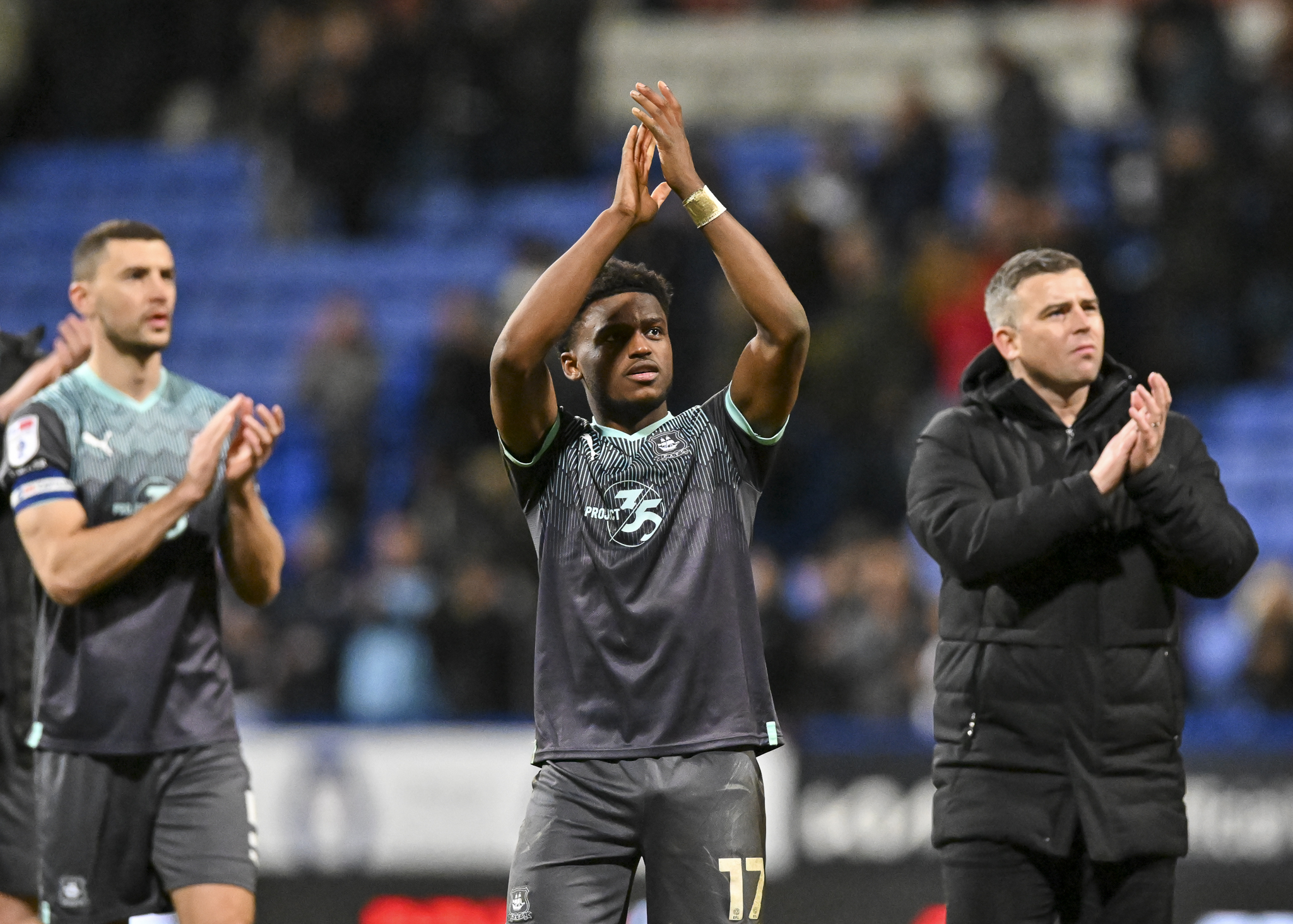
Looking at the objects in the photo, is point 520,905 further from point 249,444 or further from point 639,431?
point 249,444

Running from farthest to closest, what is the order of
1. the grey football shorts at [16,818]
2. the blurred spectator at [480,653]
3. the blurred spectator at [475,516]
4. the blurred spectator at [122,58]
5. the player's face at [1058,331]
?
the blurred spectator at [122,58] → the blurred spectator at [475,516] → the blurred spectator at [480,653] → the grey football shorts at [16,818] → the player's face at [1058,331]

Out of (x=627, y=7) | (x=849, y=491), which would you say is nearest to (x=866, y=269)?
(x=849, y=491)

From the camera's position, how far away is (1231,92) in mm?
12250

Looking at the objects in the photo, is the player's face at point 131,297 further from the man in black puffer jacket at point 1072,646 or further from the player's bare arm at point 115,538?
the man in black puffer jacket at point 1072,646

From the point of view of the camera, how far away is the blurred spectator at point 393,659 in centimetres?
1030

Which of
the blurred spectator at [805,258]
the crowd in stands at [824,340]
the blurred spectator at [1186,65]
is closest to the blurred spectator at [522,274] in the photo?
the crowd in stands at [824,340]

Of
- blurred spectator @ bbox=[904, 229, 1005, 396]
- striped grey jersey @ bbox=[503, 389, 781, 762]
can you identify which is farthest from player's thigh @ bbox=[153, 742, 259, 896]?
blurred spectator @ bbox=[904, 229, 1005, 396]

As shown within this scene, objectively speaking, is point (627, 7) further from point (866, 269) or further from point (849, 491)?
point (849, 491)

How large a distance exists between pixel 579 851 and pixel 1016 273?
2.05 m

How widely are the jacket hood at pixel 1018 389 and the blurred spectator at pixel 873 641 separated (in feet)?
14.0

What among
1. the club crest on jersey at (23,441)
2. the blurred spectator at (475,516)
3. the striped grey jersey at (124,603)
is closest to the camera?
the striped grey jersey at (124,603)

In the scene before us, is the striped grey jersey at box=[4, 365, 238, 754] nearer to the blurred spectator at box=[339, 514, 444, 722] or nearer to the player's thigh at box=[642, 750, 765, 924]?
the player's thigh at box=[642, 750, 765, 924]

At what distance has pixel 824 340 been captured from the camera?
11484mm

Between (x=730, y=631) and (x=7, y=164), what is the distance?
1451cm
